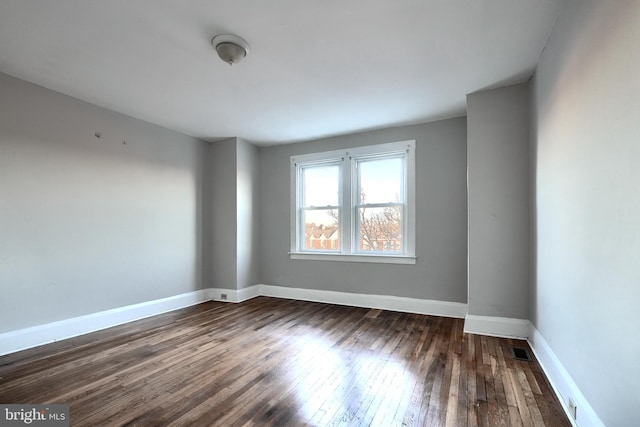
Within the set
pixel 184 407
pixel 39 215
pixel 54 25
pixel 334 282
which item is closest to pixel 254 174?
pixel 334 282

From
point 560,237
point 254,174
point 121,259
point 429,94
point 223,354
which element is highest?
point 429,94

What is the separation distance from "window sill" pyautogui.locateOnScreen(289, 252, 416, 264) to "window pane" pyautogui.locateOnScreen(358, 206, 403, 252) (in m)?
0.14

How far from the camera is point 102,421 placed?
69.9 inches

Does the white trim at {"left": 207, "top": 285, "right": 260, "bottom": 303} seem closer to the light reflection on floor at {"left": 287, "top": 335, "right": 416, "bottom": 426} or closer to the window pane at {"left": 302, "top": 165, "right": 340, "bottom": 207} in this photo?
the window pane at {"left": 302, "top": 165, "right": 340, "bottom": 207}

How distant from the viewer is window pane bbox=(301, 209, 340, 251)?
4.86 m

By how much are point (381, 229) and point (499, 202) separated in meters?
1.68

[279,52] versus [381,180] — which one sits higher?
[279,52]

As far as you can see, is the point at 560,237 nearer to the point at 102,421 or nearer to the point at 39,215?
the point at 102,421

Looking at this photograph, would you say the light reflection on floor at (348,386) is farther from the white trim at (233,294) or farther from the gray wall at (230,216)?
the gray wall at (230,216)

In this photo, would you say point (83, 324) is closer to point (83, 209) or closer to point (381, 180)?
point (83, 209)

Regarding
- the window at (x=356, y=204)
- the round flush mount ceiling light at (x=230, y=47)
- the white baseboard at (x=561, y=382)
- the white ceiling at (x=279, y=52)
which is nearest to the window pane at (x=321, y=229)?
the window at (x=356, y=204)

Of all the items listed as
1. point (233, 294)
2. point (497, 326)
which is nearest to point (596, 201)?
point (497, 326)

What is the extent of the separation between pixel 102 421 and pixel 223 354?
42.1 inches

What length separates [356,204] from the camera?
4.65 m
